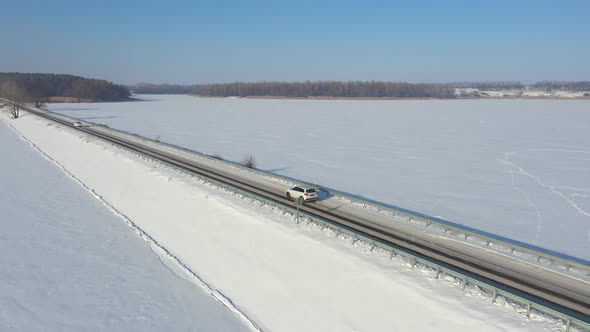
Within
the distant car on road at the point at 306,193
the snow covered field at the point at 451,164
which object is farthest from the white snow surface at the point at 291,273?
the snow covered field at the point at 451,164

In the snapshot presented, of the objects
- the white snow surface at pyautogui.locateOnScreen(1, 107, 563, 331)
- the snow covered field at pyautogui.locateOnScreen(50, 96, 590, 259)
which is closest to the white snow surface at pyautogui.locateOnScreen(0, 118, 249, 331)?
the white snow surface at pyautogui.locateOnScreen(1, 107, 563, 331)

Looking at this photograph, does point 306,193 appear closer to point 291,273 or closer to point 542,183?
point 291,273

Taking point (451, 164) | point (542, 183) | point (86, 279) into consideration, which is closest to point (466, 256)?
point (86, 279)

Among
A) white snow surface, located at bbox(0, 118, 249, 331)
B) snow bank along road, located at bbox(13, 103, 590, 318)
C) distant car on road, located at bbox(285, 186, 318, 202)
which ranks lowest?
Answer: white snow surface, located at bbox(0, 118, 249, 331)

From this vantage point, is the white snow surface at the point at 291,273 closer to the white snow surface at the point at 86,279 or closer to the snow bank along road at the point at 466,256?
the white snow surface at the point at 86,279

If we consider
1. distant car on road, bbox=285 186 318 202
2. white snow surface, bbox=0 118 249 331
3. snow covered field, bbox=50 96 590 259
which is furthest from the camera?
snow covered field, bbox=50 96 590 259

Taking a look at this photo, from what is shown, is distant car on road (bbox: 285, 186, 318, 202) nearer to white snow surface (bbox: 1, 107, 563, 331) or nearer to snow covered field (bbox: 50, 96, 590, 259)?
white snow surface (bbox: 1, 107, 563, 331)

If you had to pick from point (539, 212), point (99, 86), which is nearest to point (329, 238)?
point (539, 212)
